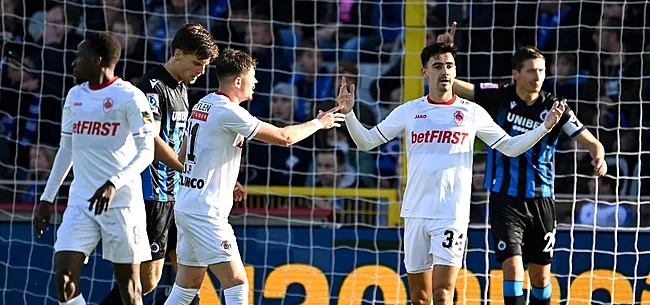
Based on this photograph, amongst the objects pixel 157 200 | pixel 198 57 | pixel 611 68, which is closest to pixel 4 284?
pixel 157 200

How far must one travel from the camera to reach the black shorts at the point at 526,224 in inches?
277

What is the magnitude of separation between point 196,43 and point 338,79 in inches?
152

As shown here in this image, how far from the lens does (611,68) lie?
9.99 metres

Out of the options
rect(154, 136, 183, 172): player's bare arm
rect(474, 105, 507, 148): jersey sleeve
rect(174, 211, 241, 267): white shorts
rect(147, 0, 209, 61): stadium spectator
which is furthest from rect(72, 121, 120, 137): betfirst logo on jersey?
rect(147, 0, 209, 61): stadium spectator

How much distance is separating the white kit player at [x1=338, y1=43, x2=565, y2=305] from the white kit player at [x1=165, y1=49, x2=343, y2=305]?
2.12ft

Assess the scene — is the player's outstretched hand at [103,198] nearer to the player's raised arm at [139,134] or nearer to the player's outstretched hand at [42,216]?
the player's raised arm at [139,134]

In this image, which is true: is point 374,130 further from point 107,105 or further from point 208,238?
point 107,105

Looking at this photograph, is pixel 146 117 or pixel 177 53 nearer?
pixel 146 117

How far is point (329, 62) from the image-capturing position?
10164 mm

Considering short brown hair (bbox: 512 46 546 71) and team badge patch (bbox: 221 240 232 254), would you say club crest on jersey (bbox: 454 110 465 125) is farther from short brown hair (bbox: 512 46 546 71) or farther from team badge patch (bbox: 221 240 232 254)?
team badge patch (bbox: 221 240 232 254)

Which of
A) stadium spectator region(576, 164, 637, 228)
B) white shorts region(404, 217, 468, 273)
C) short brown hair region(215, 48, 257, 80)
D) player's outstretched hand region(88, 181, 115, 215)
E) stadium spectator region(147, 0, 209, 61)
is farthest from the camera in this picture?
stadium spectator region(147, 0, 209, 61)

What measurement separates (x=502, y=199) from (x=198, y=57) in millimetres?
2218

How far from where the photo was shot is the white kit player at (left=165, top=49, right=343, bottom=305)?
5.80 m

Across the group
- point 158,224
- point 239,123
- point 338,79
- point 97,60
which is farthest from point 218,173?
point 338,79
